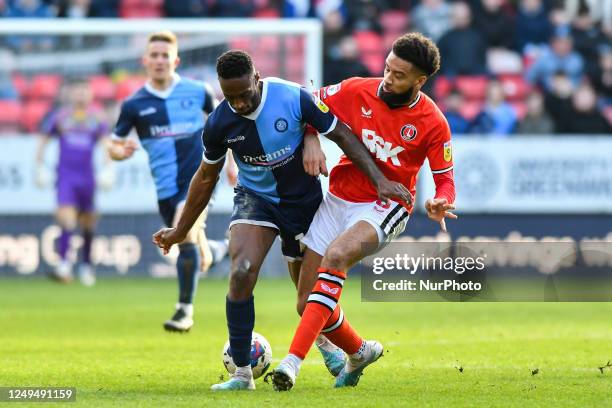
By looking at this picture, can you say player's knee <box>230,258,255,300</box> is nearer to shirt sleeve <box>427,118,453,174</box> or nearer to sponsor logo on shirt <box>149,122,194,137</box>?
shirt sleeve <box>427,118,453,174</box>

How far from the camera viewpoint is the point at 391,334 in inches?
420

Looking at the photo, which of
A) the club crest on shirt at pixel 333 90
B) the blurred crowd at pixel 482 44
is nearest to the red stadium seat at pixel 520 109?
the blurred crowd at pixel 482 44

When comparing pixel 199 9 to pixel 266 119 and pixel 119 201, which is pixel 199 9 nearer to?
pixel 119 201

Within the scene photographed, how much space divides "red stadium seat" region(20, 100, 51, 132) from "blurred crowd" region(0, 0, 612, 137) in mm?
2114

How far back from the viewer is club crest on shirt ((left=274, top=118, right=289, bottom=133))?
712 cm

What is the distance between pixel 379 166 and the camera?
7.43 meters

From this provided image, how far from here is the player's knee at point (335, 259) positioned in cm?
698

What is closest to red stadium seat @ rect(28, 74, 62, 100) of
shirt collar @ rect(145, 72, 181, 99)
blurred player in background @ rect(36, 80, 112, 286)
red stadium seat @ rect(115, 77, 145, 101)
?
blurred player in background @ rect(36, 80, 112, 286)

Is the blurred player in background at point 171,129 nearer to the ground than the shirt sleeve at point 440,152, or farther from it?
nearer to the ground

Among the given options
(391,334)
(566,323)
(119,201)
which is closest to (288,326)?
(391,334)

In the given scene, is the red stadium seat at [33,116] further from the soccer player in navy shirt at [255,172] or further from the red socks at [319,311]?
the red socks at [319,311]

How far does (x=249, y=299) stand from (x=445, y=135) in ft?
4.91

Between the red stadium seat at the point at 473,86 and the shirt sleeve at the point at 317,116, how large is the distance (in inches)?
480

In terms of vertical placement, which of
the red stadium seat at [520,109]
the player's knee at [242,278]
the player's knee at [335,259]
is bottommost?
the red stadium seat at [520,109]
